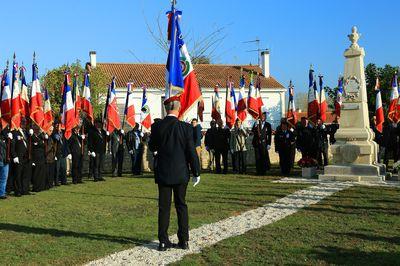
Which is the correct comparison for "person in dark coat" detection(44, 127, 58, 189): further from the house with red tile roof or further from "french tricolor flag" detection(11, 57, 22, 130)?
the house with red tile roof

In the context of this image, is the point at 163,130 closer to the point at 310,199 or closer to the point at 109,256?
the point at 109,256

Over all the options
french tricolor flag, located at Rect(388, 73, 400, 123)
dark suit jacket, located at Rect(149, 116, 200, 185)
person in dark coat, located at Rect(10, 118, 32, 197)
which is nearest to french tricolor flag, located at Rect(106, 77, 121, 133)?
person in dark coat, located at Rect(10, 118, 32, 197)

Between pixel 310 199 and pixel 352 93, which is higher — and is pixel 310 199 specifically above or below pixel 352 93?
below

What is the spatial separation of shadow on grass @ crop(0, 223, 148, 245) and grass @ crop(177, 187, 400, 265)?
4.53 ft

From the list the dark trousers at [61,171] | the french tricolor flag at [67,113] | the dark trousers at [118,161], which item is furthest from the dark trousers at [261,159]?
the dark trousers at [61,171]

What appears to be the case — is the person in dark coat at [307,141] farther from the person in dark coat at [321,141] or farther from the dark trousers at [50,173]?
the dark trousers at [50,173]

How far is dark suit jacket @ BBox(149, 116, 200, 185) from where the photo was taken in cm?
695

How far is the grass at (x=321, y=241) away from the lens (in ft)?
21.2

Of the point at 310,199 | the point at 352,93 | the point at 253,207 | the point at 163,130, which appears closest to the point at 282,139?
the point at 352,93

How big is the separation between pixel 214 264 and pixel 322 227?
292 centimetres

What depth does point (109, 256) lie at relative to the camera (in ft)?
22.2

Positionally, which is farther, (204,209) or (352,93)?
(352,93)

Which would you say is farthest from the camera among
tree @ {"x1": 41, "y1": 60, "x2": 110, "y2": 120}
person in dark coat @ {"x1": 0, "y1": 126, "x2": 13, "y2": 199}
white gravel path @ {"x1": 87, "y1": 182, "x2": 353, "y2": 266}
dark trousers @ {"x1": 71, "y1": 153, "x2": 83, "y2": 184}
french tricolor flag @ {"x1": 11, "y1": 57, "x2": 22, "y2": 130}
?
tree @ {"x1": 41, "y1": 60, "x2": 110, "y2": 120}

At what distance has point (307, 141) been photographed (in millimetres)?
19281
